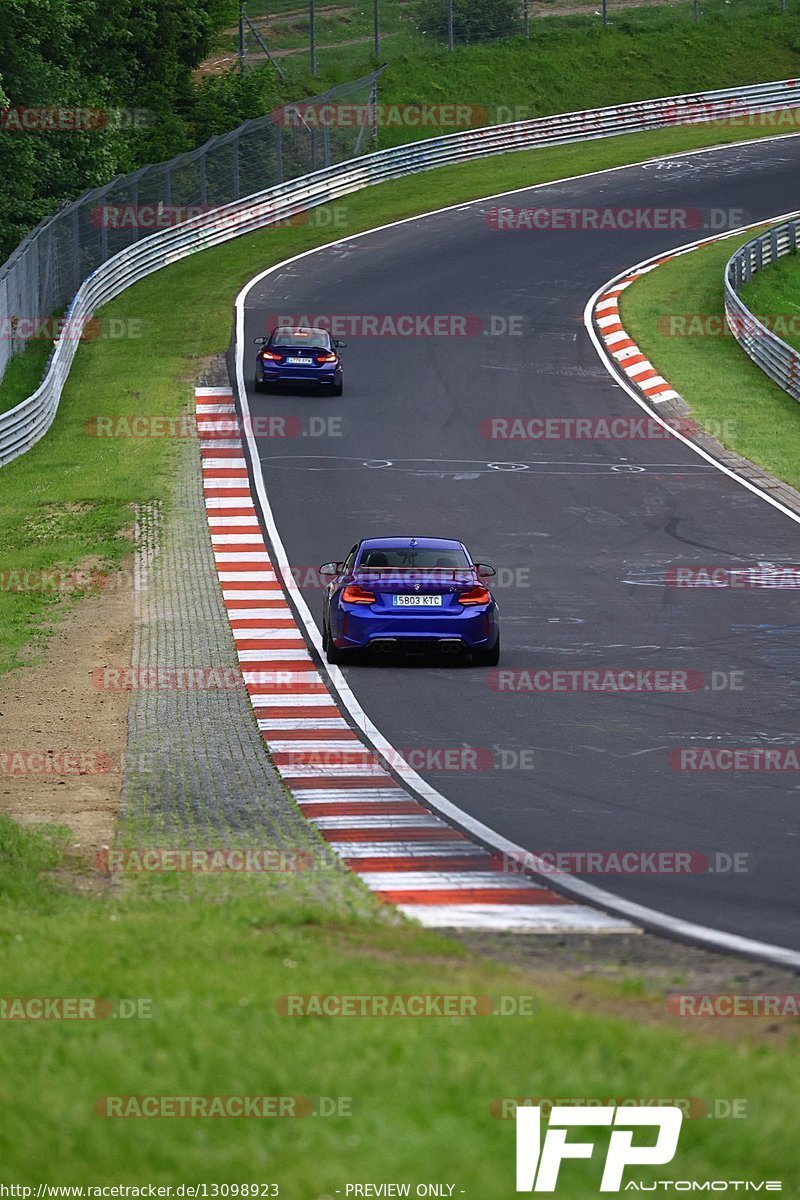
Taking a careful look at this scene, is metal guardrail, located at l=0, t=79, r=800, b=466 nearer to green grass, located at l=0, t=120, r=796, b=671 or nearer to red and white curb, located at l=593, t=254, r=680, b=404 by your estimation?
green grass, located at l=0, t=120, r=796, b=671

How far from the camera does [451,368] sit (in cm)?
4144

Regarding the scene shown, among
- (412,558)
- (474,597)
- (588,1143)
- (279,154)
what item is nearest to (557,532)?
(412,558)

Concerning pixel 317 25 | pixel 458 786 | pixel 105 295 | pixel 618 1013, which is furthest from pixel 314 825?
pixel 317 25

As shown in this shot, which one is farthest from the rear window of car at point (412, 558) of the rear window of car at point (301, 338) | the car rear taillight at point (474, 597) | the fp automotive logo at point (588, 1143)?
the rear window of car at point (301, 338)

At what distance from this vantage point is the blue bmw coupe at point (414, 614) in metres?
19.8

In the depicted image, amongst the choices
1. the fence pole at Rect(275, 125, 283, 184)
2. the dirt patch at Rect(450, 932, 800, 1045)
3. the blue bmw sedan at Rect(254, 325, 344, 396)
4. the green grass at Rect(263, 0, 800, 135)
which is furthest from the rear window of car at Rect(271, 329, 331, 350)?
the dirt patch at Rect(450, 932, 800, 1045)

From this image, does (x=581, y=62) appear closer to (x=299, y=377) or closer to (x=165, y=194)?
(x=165, y=194)

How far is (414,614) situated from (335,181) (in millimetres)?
43184

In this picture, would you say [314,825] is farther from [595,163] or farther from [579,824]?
[595,163]

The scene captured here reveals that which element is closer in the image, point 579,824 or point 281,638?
point 579,824

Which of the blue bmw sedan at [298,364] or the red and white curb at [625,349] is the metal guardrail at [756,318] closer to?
the red and white curb at [625,349]

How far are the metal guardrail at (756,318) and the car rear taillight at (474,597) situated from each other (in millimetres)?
20970

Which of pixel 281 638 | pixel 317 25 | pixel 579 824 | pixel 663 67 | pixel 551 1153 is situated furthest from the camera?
pixel 317 25

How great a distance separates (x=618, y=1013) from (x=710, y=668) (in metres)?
11.6
